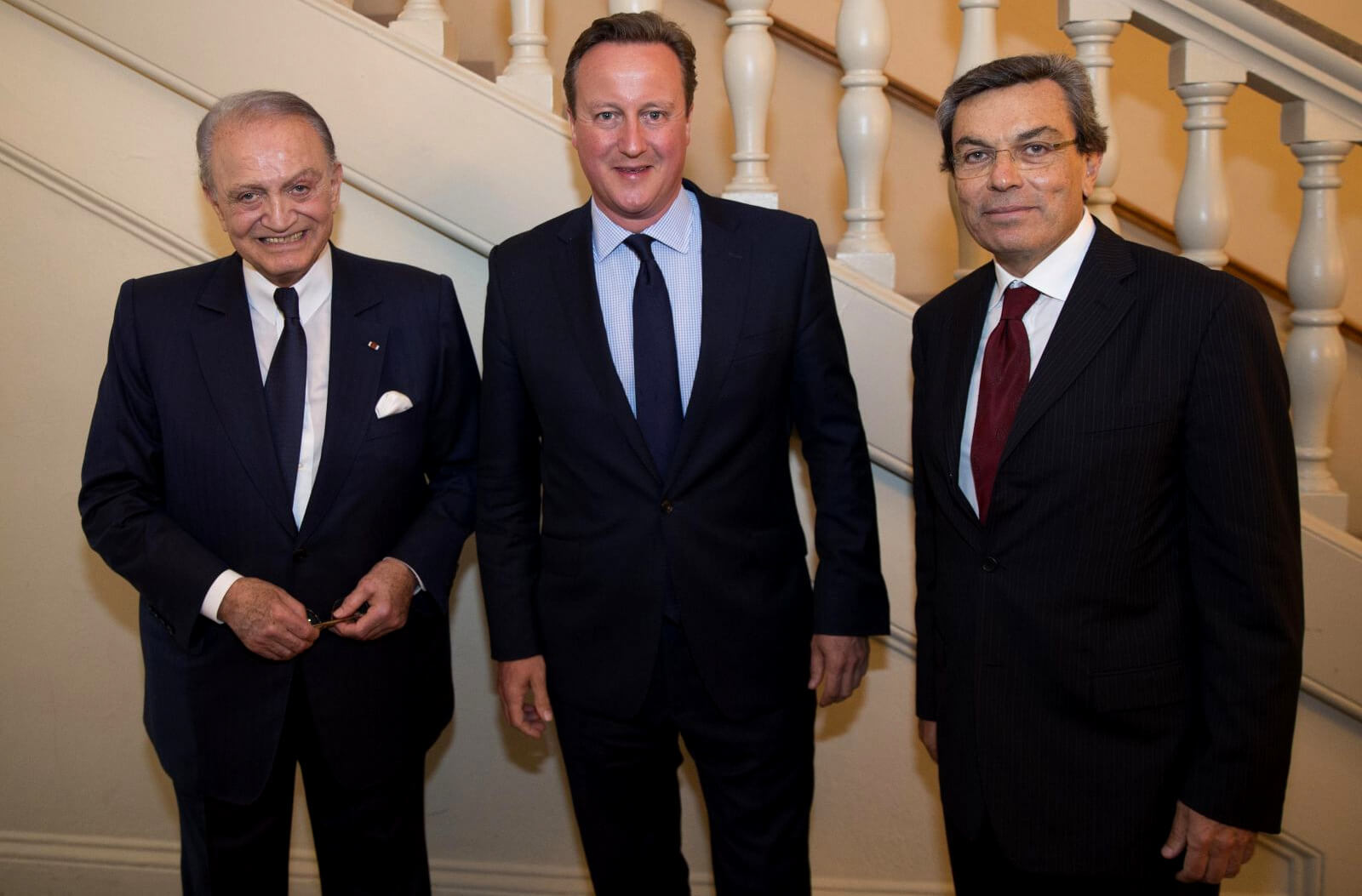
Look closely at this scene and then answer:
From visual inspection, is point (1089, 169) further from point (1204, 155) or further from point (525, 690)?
point (525, 690)

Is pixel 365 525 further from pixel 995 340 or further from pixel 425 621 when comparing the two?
pixel 995 340

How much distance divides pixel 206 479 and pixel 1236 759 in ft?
5.15

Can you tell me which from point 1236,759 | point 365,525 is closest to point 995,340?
point 1236,759

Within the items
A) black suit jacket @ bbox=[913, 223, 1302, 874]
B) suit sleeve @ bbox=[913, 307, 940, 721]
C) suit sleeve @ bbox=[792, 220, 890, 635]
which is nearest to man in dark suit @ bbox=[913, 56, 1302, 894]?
black suit jacket @ bbox=[913, 223, 1302, 874]

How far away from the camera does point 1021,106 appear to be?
1.55 m

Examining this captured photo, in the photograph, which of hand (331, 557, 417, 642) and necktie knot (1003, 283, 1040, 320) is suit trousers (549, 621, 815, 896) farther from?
necktie knot (1003, 283, 1040, 320)

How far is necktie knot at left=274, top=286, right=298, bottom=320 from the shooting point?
74.9 inches

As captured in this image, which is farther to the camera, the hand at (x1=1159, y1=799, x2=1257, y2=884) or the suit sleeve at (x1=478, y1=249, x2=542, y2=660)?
the suit sleeve at (x1=478, y1=249, x2=542, y2=660)

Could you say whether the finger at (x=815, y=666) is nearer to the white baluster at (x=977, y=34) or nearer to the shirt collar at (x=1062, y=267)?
the shirt collar at (x=1062, y=267)

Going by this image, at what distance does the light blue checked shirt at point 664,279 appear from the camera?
184 cm

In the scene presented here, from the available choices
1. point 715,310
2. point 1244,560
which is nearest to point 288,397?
point 715,310

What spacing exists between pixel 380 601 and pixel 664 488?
19.6 inches

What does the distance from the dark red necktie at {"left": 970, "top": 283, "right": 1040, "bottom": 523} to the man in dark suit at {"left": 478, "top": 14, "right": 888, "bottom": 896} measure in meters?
0.29

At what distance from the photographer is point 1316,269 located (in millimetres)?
2215
